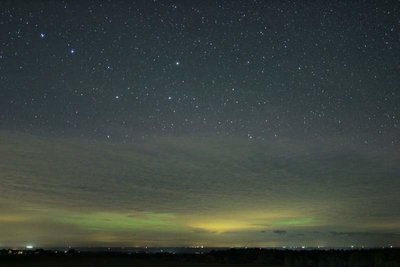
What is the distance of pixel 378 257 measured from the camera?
24.7 meters

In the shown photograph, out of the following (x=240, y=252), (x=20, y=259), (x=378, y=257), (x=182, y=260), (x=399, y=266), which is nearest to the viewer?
(x=399, y=266)

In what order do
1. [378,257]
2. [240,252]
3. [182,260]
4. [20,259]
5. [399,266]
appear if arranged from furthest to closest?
1. [240,252]
2. [182,260]
3. [20,259]
4. [378,257]
5. [399,266]

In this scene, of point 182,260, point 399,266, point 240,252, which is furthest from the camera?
point 240,252

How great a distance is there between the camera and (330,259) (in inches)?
1024

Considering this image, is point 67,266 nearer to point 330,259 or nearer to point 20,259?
point 20,259

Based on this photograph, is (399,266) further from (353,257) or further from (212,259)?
(212,259)

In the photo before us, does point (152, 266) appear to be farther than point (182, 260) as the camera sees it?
No

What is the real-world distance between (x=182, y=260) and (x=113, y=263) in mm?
6984

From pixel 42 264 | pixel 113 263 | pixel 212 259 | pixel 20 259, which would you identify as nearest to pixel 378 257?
pixel 212 259

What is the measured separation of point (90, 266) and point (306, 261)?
39.2 ft

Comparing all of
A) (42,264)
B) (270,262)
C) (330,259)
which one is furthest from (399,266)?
(42,264)

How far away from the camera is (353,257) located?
1020 inches

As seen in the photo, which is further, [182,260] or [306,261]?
[182,260]

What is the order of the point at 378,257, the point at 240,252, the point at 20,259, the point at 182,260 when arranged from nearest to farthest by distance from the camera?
the point at 378,257, the point at 20,259, the point at 182,260, the point at 240,252
